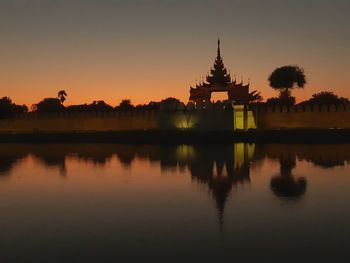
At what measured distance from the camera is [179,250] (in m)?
5.51

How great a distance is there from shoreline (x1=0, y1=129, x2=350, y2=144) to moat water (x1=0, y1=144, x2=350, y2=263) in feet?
43.7

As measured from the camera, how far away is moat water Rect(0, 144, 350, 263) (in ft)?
18.0

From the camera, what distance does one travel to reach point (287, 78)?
43.7 metres

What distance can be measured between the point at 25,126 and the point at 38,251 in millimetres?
42201

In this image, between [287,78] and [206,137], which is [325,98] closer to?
[287,78]

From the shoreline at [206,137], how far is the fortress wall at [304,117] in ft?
19.1

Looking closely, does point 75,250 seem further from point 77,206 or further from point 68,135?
point 68,135

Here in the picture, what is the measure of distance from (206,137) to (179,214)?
71.8 feet

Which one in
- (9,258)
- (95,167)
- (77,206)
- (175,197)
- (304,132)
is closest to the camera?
(9,258)

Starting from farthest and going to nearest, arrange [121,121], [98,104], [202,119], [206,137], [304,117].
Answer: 1. [98,104]
2. [121,121]
3. [202,119]
4. [304,117]
5. [206,137]

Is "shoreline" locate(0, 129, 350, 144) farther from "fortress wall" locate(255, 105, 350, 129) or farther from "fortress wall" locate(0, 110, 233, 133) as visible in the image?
"fortress wall" locate(255, 105, 350, 129)

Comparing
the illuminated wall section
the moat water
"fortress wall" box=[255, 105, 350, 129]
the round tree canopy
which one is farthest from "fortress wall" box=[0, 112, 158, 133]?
the moat water

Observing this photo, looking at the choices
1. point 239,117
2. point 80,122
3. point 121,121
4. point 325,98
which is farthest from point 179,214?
point 325,98

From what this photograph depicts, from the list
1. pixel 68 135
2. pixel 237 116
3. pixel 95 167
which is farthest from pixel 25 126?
pixel 95 167
